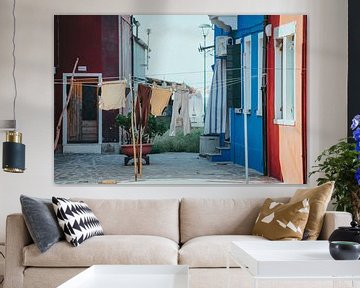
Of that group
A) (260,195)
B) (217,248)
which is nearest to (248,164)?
(260,195)

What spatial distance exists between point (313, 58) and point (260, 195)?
4.26ft

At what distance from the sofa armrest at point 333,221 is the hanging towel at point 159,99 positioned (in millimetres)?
1995

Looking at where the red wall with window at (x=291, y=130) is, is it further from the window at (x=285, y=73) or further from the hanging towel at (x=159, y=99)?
the hanging towel at (x=159, y=99)

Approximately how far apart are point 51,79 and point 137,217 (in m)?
1.65

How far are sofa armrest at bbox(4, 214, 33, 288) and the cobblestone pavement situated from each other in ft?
4.80

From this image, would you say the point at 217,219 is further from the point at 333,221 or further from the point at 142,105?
the point at 142,105

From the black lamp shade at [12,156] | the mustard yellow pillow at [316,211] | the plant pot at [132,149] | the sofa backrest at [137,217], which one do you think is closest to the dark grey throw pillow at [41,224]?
the black lamp shade at [12,156]

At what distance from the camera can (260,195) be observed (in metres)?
6.85

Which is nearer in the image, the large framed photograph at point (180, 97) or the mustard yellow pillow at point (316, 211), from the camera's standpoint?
the mustard yellow pillow at point (316, 211)

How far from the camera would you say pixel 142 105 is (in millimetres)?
6855

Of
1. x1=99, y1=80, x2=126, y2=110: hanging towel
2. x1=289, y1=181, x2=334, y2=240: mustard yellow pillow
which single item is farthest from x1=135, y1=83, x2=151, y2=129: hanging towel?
x1=289, y1=181, x2=334, y2=240: mustard yellow pillow

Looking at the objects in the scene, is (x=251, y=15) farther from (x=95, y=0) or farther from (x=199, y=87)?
(x=95, y=0)

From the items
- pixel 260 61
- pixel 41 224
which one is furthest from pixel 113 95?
pixel 41 224

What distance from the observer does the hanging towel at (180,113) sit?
686 cm
